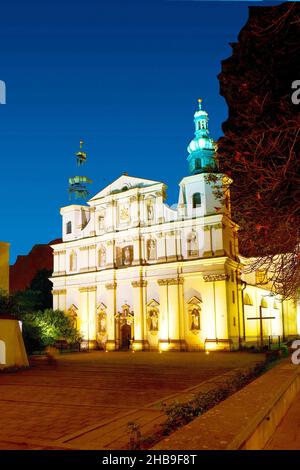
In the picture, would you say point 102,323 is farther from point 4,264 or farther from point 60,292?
point 4,264

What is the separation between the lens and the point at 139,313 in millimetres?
38094

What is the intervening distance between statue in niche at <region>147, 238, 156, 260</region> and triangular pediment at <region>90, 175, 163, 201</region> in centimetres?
485

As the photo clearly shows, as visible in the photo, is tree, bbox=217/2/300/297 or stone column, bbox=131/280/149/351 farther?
stone column, bbox=131/280/149/351

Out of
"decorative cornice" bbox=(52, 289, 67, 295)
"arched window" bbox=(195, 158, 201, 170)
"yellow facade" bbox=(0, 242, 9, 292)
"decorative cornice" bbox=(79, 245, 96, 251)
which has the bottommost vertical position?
"decorative cornice" bbox=(52, 289, 67, 295)

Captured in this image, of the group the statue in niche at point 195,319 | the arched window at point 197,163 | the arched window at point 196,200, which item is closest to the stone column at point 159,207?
the arched window at point 196,200

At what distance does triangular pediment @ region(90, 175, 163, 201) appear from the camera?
4034 centimetres

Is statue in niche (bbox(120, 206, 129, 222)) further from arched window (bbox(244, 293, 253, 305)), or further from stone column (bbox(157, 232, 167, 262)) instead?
arched window (bbox(244, 293, 253, 305))

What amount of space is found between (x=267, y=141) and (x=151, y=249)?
96.1 feet

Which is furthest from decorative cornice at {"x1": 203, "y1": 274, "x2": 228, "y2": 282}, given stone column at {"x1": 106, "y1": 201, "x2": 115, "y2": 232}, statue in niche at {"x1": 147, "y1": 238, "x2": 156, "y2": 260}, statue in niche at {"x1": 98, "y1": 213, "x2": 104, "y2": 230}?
statue in niche at {"x1": 98, "y1": 213, "x2": 104, "y2": 230}

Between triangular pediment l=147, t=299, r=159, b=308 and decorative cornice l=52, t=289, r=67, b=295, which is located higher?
decorative cornice l=52, t=289, r=67, b=295

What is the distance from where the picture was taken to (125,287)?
3988 cm

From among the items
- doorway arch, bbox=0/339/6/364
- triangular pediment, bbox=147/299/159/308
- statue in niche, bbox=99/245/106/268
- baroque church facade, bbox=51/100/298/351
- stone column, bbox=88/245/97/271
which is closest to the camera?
doorway arch, bbox=0/339/6/364
